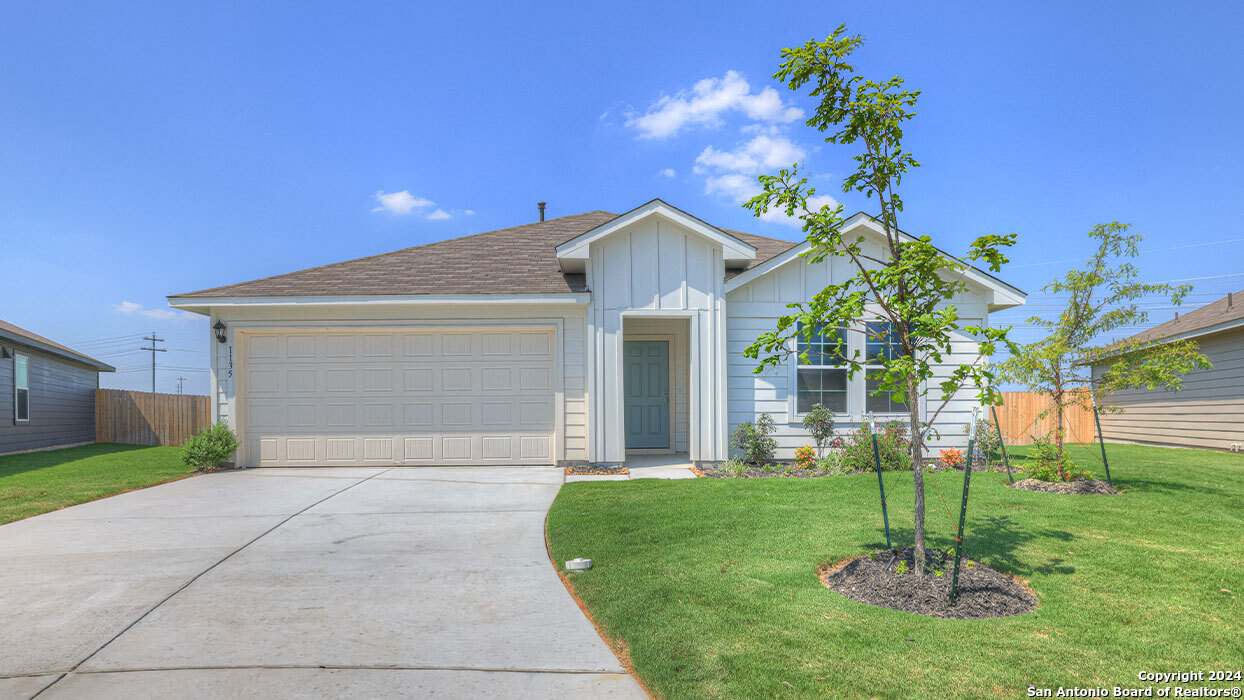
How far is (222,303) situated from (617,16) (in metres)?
8.02

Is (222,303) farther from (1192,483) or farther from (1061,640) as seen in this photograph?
(1192,483)

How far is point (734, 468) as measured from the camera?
9.16 meters

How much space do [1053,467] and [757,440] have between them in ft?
13.0

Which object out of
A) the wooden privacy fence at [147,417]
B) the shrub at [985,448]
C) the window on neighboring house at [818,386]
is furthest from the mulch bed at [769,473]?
the wooden privacy fence at [147,417]

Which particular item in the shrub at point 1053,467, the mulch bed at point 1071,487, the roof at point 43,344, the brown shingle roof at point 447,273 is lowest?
the mulch bed at point 1071,487

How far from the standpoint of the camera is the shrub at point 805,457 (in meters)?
9.56

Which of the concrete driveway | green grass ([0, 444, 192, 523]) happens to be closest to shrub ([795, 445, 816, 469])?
the concrete driveway

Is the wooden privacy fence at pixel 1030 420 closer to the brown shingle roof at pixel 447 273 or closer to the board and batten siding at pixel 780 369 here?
the board and batten siding at pixel 780 369

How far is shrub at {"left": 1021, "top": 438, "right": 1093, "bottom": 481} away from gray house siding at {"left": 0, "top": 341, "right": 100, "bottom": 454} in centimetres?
2089

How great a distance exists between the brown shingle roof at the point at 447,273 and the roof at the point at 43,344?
842 centimetres

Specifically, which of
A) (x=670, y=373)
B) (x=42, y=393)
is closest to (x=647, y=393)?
(x=670, y=373)

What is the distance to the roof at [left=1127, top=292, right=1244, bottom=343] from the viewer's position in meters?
13.0

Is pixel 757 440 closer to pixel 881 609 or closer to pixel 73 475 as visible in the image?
pixel 881 609

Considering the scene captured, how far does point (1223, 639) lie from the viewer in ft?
10.6
